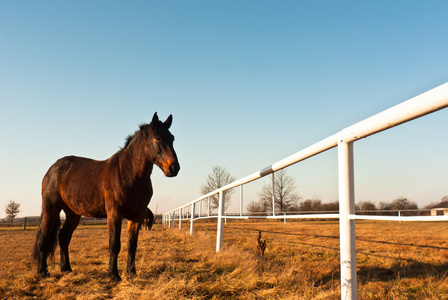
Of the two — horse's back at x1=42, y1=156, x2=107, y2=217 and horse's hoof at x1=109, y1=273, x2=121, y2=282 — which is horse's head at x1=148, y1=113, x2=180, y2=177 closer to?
horse's back at x1=42, y1=156, x2=107, y2=217

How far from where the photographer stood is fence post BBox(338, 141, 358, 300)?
1876mm

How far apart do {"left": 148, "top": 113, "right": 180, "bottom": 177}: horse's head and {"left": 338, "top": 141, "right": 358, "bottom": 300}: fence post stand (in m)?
2.25

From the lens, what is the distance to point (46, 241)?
467 cm

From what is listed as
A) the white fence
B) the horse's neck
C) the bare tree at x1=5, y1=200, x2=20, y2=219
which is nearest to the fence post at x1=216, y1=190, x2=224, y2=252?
the horse's neck

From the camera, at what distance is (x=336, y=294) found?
91.7 inches

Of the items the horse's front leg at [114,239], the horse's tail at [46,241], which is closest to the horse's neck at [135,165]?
the horse's front leg at [114,239]

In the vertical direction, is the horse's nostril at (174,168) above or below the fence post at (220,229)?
above

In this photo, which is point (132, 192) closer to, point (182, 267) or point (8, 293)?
point (182, 267)

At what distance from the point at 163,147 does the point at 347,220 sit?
257 cm

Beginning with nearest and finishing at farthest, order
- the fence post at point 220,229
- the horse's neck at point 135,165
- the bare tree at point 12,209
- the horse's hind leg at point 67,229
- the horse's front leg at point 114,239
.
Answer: the horse's front leg at point 114,239 → the horse's neck at point 135,165 → the horse's hind leg at point 67,229 → the fence post at point 220,229 → the bare tree at point 12,209

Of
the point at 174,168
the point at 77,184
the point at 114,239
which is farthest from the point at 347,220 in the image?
the point at 77,184

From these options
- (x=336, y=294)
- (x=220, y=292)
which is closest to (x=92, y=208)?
(x=220, y=292)

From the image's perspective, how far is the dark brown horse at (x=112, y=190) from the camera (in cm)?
390

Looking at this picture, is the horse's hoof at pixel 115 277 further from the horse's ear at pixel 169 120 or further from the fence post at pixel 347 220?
the fence post at pixel 347 220
